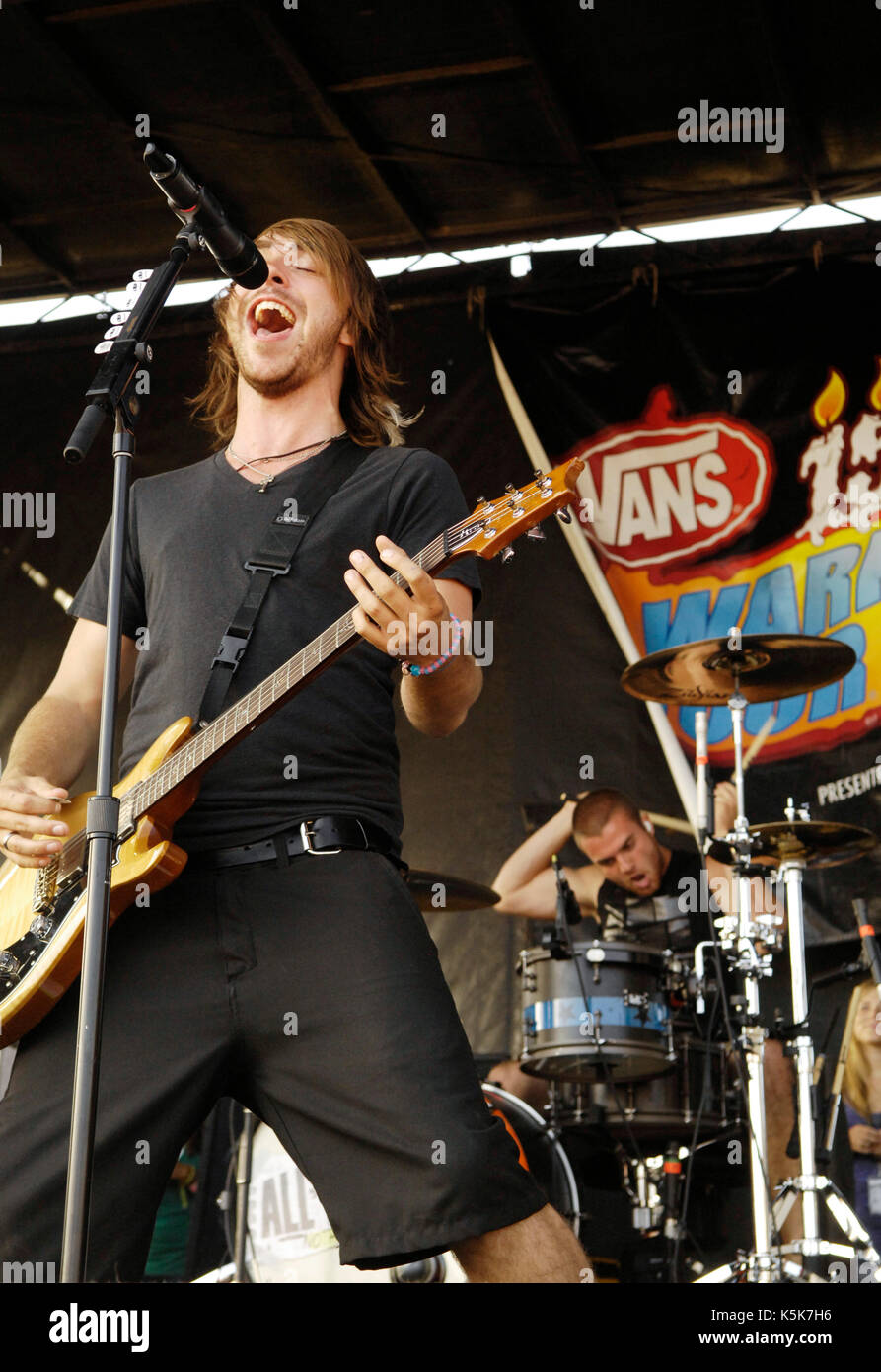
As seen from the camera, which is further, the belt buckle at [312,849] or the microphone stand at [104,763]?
the belt buckle at [312,849]

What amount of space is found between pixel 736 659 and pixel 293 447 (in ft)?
9.29

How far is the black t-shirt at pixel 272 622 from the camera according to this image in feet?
7.64

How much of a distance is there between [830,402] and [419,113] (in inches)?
85.8

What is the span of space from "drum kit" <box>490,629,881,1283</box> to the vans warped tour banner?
0.58 meters

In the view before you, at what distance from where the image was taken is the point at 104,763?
2.05 meters

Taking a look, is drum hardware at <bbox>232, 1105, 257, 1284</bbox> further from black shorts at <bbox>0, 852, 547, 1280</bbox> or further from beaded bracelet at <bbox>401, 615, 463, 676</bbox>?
beaded bracelet at <bbox>401, 615, 463, 676</bbox>

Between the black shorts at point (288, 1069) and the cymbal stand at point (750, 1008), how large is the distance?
A: 9.36 ft

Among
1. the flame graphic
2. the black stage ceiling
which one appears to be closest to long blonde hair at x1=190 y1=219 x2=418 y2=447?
the black stage ceiling

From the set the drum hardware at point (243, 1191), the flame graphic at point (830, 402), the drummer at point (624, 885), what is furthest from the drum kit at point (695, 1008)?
the flame graphic at point (830, 402)

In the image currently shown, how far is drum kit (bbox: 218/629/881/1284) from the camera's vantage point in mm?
4992

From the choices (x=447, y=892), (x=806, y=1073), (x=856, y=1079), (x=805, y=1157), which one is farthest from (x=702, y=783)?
(x=805, y=1157)

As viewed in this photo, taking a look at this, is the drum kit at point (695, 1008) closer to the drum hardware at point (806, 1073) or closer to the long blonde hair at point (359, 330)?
the drum hardware at point (806, 1073)

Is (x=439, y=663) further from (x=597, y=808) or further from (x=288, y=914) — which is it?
(x=597, y=808)
